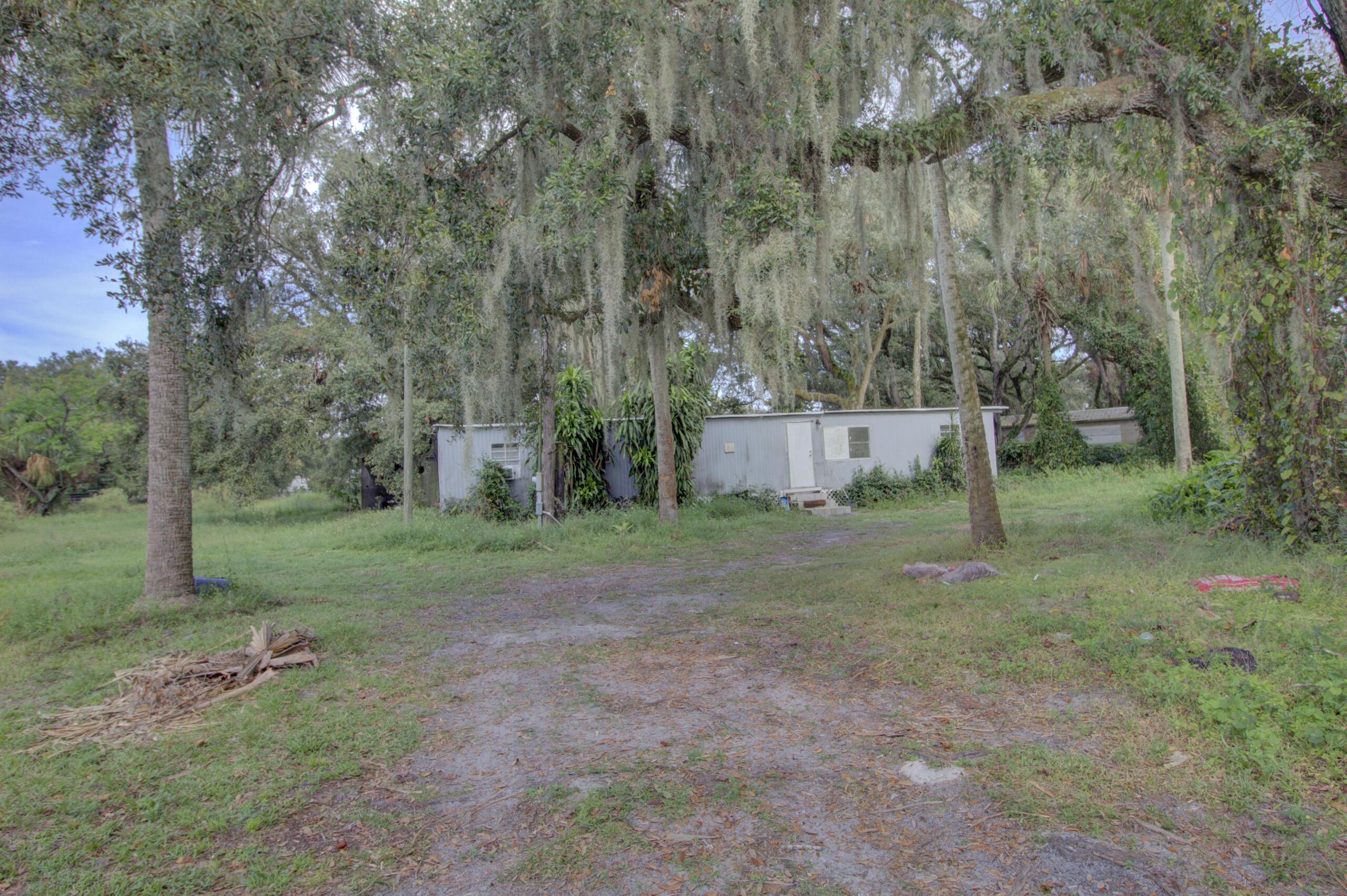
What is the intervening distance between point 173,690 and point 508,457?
10851 mm

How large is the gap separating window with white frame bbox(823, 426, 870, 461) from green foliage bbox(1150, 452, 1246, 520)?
26.1 ft

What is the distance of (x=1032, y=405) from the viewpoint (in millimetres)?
22547

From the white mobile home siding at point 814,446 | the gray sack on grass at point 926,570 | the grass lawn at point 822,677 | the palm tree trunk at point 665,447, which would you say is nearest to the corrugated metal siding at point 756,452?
the white mobile home siding at point 814,446

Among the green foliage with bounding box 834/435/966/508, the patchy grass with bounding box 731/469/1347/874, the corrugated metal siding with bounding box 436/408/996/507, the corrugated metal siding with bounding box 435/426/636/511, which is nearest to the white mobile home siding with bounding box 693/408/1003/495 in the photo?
the corrugated metal siding with bounding box 436/408/996/507

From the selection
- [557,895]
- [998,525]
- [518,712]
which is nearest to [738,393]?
[998,525]

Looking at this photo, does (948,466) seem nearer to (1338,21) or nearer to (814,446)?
(814,446)

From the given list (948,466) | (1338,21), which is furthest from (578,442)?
(1338,21)

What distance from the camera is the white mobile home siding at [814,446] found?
51.3 ft

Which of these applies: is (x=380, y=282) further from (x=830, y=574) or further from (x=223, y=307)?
(x=830, y=574)

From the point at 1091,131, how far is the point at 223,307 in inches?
295

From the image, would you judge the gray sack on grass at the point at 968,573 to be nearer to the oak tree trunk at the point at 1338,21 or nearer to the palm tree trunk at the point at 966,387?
the palm tree trunk at the point at 966,387

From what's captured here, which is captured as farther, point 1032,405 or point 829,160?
point 1032,405

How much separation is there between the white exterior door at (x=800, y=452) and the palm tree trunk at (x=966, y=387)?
853 cm

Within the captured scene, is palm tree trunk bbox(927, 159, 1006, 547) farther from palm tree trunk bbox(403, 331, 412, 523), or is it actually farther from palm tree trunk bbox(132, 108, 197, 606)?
palm tree trunk bbox(403, 331, 412, 523)
